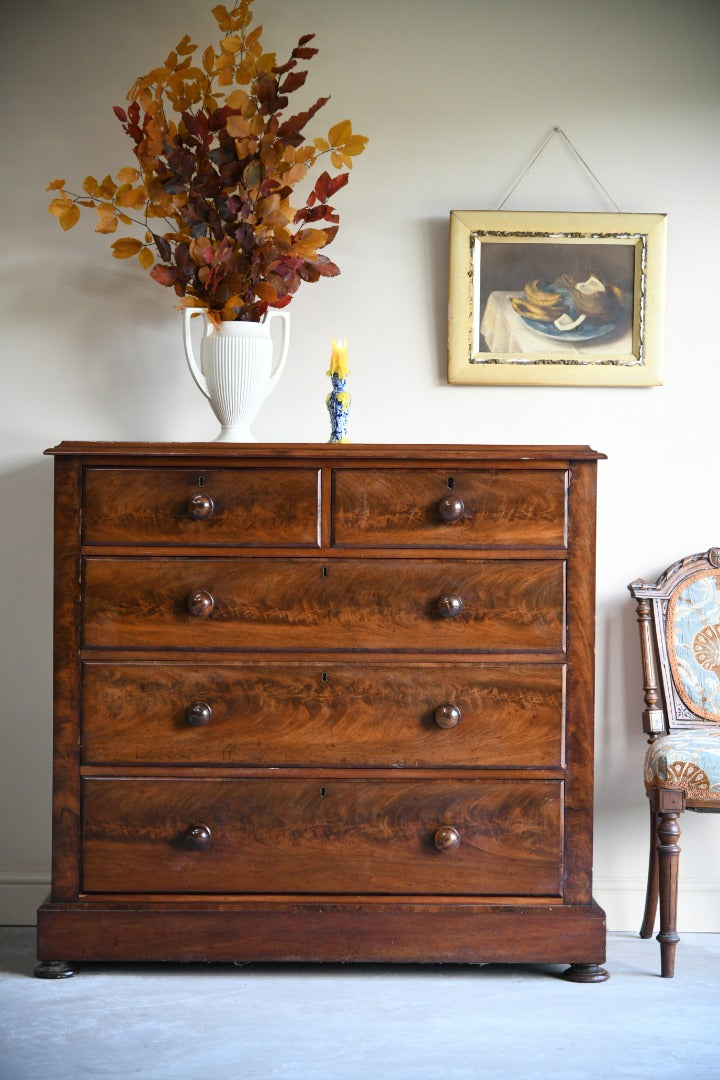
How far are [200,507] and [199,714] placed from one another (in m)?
0.47

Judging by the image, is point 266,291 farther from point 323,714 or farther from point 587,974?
→ point 587,974

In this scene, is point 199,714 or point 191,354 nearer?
point 199,714

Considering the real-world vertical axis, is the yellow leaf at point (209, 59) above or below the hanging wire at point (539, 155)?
above

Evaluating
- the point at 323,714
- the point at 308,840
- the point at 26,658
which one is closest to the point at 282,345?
the point at 323,714

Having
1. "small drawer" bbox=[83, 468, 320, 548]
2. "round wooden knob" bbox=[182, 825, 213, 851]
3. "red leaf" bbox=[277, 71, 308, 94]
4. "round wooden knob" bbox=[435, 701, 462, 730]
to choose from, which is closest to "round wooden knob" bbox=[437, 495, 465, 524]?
"small drawer" bbox=[83, 468, 320, 548]

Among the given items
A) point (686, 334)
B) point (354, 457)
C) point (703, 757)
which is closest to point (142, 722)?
point (354, 457)

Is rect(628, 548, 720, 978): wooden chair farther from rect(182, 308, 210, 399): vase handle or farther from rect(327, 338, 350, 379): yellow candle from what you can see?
rect(182, 308, 210, 399): vase handle

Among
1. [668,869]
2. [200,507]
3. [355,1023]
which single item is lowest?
[355,1023]

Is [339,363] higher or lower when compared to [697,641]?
higher

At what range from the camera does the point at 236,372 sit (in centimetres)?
269

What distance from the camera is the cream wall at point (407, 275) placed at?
3.04 m

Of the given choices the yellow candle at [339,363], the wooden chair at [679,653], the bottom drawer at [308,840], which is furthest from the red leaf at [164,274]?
the wooden chair at [679,653]

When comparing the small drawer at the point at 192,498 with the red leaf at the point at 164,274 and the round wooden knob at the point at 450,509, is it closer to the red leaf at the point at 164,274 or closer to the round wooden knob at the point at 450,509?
the round wooden knob at the point at 450,509

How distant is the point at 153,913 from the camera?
247 centimetres
